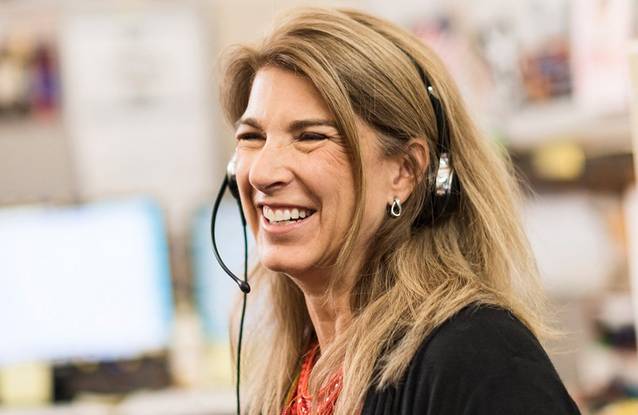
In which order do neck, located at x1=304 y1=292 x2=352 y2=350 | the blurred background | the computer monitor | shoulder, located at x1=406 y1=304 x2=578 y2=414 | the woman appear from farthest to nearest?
the computer monitor
the blurred background
neck, located at x1=304 y1=292 x2=352 y2=350
the woman
shoulder, located at x1=406 y1=304 x2=578 y2=414

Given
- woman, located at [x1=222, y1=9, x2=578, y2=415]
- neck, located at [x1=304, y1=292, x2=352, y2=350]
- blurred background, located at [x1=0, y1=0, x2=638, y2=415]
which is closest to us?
woman, located at [x1=222, y1=9, x2=578, y2=415]

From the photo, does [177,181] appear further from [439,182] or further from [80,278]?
[439,182]

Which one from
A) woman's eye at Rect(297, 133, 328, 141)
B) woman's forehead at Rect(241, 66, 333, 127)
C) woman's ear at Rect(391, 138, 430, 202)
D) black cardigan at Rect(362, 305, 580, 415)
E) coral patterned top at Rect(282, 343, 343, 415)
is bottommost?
coral patterned top at Rect(282, 343, 343, 415)

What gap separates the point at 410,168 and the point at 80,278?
1.50 meters

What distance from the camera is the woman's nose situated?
45.8 inches

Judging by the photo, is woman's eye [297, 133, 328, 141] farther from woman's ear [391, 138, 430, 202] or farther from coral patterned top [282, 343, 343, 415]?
coral patterned top [282, 343, 343, 415]

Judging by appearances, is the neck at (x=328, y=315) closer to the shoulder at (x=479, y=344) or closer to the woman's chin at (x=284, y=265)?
the woman's chin at (x=284, y=265)

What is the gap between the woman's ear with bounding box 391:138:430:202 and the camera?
3.92 feet

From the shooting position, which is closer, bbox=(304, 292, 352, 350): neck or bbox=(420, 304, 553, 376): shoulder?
bbox=(420, 304, 553, 376): shoulder

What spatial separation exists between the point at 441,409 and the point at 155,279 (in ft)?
5.36

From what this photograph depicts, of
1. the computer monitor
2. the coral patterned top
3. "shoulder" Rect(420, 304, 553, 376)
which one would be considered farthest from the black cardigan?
the computer monitor

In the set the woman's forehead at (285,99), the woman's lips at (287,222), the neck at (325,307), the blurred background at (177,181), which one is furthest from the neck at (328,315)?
the blurred background at (177,181)

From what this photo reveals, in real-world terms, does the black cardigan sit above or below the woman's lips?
below

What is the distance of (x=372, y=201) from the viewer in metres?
1.18
